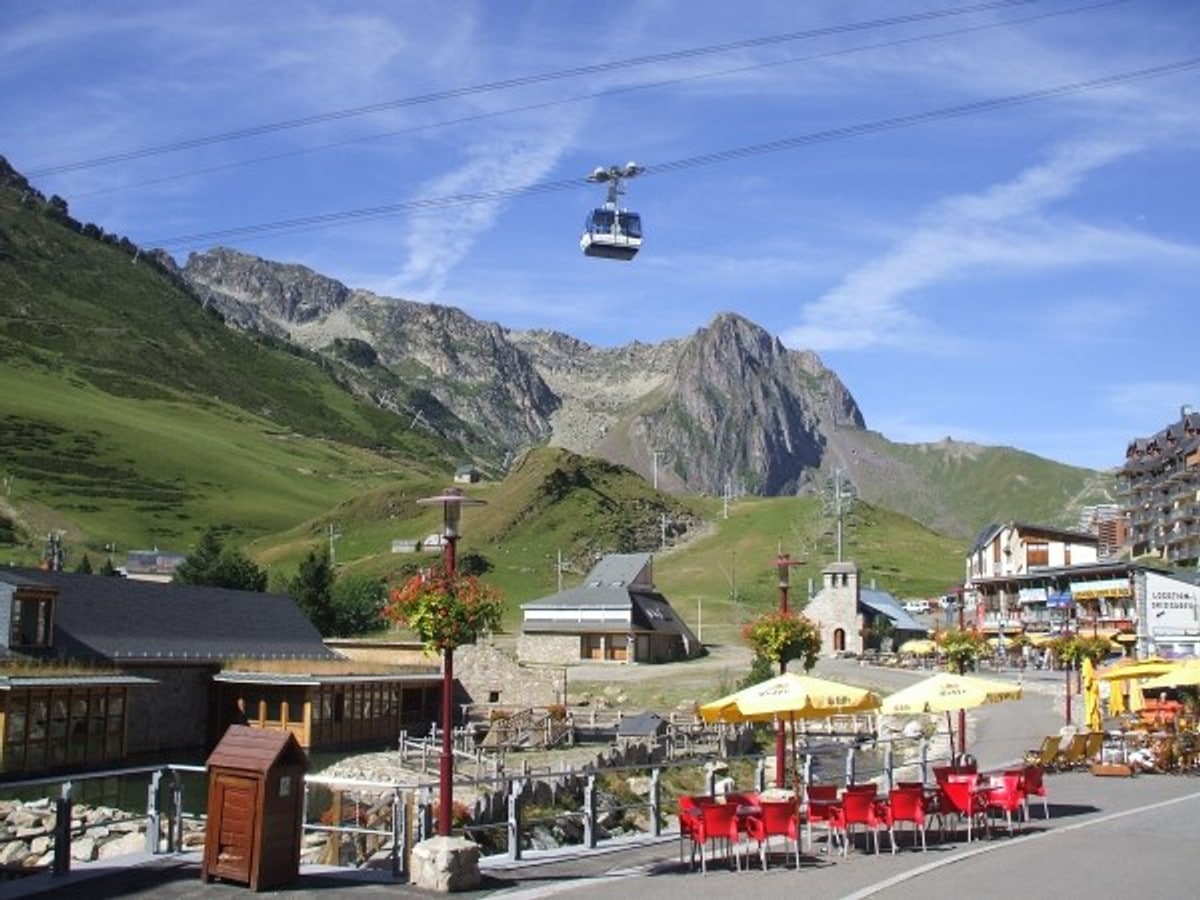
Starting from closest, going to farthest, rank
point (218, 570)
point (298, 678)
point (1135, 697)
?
point (1135, 697), point (298, 678), point (218, 570)

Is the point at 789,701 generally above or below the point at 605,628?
below

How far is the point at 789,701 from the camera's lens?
20.3 meters

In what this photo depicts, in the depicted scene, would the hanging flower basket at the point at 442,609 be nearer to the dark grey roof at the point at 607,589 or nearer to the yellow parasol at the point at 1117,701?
the yellow parasol at the point at 1117,701

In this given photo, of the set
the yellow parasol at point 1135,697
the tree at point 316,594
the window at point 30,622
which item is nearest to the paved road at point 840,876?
the yellow parasol at point 1135,697

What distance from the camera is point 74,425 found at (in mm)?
190750

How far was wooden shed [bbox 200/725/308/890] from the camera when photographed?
555 inches

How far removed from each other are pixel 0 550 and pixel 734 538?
81312 mm

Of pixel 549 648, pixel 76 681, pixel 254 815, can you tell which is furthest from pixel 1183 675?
pixel 549 648

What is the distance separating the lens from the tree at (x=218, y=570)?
8619 centimetres

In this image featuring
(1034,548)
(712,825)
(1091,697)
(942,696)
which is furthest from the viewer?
(1034,548)

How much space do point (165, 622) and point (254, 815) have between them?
39395 millimetres

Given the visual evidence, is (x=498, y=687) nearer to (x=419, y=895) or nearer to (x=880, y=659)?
(x=880, y=659)

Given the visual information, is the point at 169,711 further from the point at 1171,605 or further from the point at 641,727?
the point at 1171,605

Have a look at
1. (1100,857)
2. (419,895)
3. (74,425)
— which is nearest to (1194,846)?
(1100,857)
